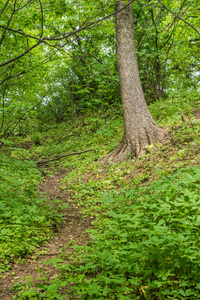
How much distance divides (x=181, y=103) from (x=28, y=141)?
981 centimetres

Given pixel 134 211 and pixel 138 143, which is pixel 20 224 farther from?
pixel 138 143

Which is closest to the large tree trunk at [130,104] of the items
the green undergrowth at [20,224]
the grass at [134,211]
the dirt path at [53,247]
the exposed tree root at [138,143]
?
the exposed tree root at [138,143]

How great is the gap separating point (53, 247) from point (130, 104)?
4646 millimetres

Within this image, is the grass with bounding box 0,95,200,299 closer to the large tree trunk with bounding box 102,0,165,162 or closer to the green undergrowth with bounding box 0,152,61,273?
the large tree trunk with bounding box 102,0,165,162

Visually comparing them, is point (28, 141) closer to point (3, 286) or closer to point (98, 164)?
point (98, 164)

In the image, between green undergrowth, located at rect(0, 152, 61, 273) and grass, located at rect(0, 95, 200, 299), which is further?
green undergrowth, located at rect(0, 152, 61, 273)

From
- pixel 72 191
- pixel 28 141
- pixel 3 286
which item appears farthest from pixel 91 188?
pixel 28 141

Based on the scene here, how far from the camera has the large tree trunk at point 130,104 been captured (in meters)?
6.34

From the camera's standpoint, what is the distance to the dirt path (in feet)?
8.18

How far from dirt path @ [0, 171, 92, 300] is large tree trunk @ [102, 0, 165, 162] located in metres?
2.28

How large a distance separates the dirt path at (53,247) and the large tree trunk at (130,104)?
7.49 feet

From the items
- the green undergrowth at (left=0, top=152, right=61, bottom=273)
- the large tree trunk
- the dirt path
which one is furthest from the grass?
the green undergrowth at (left=0, top=152, right=61, bottom=273)

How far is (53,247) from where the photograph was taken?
11.2 ft

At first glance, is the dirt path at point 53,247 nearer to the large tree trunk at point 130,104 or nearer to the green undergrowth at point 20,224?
the green undergrowth at point 20,224
